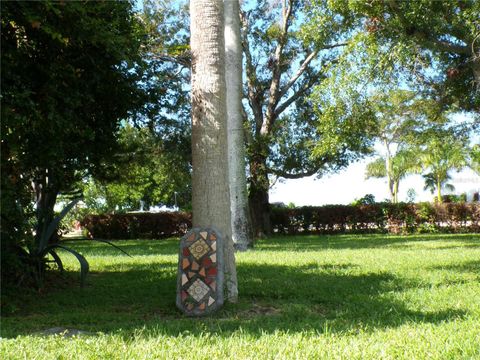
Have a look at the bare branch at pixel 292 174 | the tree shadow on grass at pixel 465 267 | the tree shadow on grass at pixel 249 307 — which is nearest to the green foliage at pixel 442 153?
the bare branch at pixel 292 174

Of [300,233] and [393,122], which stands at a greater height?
[393,122]

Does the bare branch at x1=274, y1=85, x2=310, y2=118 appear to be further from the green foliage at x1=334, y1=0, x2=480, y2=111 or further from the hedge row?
the green foliage at x1=334, y1=0, x2=480, y2=111

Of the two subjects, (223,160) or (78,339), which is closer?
(78,339)

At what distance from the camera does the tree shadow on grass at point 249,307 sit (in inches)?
195

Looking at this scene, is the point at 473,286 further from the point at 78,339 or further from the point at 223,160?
the point at 78,339

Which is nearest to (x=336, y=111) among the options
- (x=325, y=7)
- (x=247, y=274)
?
(x=325, y=7)

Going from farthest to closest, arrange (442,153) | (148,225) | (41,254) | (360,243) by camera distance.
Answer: (442,153) → (148,225) → (360,243) → (41,254)

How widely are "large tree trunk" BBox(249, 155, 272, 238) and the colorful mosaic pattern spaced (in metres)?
15.6

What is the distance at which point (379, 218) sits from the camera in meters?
25.0

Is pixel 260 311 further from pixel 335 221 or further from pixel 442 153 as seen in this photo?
pixel 442 153

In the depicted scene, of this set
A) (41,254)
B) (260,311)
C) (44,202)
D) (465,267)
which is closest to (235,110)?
(44,202)

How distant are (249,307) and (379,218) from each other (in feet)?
65.7

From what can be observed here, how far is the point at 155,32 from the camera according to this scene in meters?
18.3

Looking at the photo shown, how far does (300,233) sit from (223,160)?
1967cm
